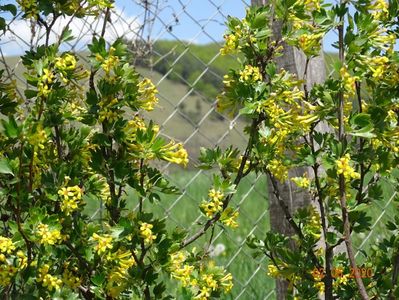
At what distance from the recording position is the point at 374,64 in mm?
1671

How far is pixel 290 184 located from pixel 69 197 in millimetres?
958

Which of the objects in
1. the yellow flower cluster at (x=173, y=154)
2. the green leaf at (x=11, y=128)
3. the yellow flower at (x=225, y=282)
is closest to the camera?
the green leaf at (x=11, y=128)

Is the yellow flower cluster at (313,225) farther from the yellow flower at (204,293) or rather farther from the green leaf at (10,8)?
the green leaf at (10,8)

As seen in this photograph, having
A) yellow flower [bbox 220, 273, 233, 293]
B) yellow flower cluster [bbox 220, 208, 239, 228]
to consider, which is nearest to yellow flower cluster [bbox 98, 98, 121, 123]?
yellow flower cluster [bbox 220, 208, 239, 228]

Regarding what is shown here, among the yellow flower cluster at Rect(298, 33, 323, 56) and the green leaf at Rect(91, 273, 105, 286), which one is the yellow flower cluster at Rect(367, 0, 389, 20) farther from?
the green leaf at Rect(91, 273, 105, 286)

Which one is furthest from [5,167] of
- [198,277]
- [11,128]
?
[198,277]

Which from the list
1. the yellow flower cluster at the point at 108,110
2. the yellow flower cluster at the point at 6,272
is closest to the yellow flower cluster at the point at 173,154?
the yellow flower cluster at the point at 108,110

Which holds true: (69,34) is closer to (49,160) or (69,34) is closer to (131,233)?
(49,160)

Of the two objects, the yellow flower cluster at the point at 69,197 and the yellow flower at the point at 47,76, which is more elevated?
the yellow flower at the point at 47,76

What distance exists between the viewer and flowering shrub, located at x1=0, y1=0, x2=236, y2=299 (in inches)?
55.6

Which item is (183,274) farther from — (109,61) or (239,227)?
(239,227)

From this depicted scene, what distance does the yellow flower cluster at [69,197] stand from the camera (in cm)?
140

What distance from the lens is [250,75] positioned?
161 centimetres
